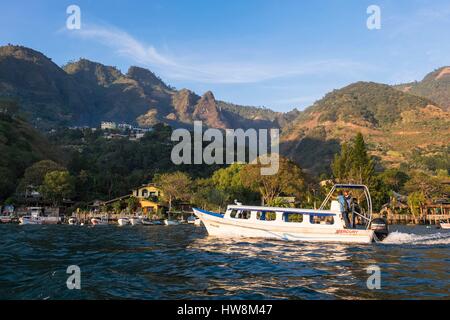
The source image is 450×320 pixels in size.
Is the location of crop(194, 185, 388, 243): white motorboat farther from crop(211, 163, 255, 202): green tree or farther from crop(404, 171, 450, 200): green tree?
crop(404, 171, 450, 200): green tree

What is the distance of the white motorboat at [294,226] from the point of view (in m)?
32.6

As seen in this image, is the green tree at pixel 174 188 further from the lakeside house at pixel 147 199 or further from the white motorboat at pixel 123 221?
the white motorboat at pixel 123 221

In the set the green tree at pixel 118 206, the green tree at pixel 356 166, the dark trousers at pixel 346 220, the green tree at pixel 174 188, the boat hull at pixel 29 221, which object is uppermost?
the green tree at pixel 356 166

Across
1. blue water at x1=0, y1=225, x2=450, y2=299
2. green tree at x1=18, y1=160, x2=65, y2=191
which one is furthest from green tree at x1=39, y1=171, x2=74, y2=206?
blue water at x1=0, y1=225, x2=450, y2=299

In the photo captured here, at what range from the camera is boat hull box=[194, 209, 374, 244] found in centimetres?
3256

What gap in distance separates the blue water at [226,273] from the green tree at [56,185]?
64301 millimetres

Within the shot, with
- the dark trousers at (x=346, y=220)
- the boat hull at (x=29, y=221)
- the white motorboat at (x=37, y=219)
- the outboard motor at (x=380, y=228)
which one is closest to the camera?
the dark trousers at (x=346, y=220)

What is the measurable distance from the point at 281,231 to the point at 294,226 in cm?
122

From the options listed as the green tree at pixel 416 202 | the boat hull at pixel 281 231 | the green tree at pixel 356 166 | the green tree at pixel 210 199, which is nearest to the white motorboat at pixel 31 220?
the green tree at pixel 210 199

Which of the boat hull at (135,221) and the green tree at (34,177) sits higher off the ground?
the green tree at (34,177)

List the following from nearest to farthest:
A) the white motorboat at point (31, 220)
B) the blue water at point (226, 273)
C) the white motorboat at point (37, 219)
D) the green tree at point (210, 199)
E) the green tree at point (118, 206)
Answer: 1. the blue water at point (226, 273)
2. the white motorboat at point (31, 220)
3. the white motorboat at point (37, 219)
4. the green tree at point (210, 199)
5. the green tree at point (118, 206)

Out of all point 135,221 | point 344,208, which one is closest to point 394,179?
point 135,221

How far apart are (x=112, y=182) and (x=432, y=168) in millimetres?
150526
